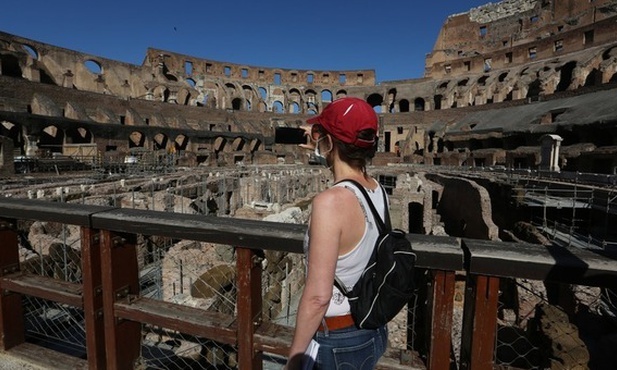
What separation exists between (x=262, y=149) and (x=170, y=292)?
3353 cm

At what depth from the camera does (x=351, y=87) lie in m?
53.2

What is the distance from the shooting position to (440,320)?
1.30 meters

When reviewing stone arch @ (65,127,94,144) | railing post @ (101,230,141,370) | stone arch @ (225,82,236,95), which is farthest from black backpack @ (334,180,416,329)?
stone arch @ (225,82,236,95)

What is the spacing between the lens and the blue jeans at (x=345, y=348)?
127 cm

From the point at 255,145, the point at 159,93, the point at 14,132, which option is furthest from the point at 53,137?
the point at 255,145

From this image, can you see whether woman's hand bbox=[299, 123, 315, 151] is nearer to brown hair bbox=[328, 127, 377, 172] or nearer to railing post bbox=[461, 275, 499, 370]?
brown hair bbox=[328, 127, 377, 172]

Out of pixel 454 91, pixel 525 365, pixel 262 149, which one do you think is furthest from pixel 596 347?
pixel 454 91

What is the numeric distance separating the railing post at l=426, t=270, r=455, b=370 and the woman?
0.18 metres

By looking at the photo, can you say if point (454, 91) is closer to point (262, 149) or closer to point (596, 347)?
point (262, 149)

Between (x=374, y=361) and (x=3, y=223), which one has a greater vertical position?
(x=3, y=223)

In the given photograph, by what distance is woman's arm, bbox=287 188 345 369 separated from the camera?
1.12m

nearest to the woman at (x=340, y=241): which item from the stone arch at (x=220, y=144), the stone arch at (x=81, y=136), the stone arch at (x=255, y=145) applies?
the stone arch at (x=81, y=136)

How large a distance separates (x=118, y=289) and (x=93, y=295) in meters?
0.12

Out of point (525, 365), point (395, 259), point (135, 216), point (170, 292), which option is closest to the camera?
point (395, 259)
